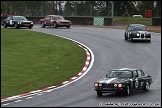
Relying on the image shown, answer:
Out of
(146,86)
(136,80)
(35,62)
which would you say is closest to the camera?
(136,80)

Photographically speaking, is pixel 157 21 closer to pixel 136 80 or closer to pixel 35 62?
pixel 35 62

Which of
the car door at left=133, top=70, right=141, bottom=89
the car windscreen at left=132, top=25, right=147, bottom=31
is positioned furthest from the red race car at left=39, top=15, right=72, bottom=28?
the car door at left=133, top=70, right=141, bottom=89

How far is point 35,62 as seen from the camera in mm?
27000

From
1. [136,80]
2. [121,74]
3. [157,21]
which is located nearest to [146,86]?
[136,80]

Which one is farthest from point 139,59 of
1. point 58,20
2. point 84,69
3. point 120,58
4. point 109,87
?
point 58,20

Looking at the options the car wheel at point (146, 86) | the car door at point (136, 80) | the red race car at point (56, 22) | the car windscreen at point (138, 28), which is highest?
the red race car at point (56, 22)

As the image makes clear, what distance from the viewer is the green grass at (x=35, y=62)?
21161 millimetres

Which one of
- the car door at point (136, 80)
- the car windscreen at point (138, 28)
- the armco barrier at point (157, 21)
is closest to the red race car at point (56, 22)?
the armco barrier at point (157, 21)

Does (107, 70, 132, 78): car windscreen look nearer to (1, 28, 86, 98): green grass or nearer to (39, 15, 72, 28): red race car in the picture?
(1, 28, 86, 98): green grass

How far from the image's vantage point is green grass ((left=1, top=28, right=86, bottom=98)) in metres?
21.2

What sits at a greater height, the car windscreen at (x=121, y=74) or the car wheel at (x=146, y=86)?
the car windscreen at (x=121, y=74)

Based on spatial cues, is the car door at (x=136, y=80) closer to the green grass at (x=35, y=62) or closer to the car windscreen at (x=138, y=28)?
the green grass at (x=35, y=62)

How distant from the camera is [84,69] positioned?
25500 mm

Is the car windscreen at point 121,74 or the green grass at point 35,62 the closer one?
the car windscreen at point 121,74
